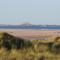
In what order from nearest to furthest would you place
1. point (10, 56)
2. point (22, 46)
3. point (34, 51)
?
point (10, 56) < point (34, 51) < point (22, 46)

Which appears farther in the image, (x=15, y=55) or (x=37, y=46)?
(x=37, y=46)

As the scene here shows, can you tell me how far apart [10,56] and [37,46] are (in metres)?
4.31

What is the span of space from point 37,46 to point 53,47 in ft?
4.02

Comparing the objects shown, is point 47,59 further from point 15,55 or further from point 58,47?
point 58,47

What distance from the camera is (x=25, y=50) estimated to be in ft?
68.1

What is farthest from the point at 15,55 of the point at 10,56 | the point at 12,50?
Answer: the point at 12,50

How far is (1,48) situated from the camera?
848 inches

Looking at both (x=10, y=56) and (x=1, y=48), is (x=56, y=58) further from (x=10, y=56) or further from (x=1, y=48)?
(x=1, y=48)

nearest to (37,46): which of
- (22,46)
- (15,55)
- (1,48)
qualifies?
(22,46)

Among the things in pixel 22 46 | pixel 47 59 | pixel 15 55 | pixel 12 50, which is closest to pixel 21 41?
pixel 22 46

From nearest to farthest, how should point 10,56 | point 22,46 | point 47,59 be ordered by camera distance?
point 47,59 → point 10,56 → point 22,46

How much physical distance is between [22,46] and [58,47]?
2508 mm

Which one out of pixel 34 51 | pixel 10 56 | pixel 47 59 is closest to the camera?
pixel 47 59

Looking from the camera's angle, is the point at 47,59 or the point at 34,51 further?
the point at 34,51
